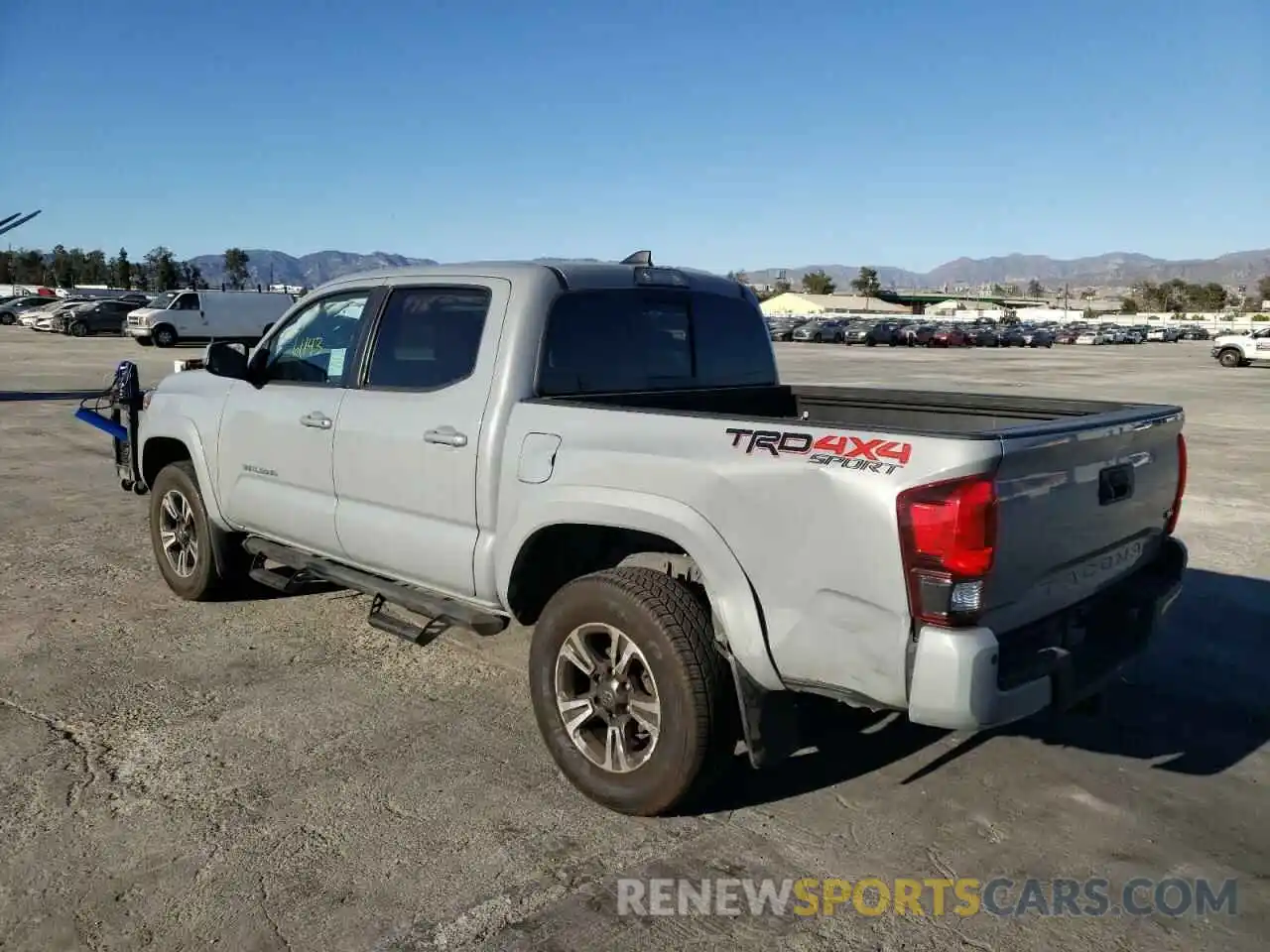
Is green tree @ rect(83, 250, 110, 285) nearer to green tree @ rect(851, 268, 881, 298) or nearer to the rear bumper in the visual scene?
green tree @ rect(851, 268, 881, 298)

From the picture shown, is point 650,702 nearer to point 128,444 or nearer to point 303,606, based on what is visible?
point 303,606

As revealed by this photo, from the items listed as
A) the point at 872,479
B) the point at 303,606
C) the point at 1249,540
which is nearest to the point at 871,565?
the point at 872,479

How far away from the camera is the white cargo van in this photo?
1479 inches

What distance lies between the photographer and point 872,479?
2895mm

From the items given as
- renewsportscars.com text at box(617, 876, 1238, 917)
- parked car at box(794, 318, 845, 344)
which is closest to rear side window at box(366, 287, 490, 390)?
renewsportscars.com text at box(617, 876, 1238, 917)

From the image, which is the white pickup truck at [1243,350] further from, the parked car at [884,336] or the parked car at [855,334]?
the parked car at [855,334]

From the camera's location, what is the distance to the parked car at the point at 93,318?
43.5m

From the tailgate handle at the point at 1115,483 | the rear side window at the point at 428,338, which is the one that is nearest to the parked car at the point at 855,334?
the rear side window at the point at 428,338

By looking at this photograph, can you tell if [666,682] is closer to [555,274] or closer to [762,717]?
[762,717]

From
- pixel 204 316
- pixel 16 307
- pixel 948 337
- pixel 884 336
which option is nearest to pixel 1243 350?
pixel 948 337

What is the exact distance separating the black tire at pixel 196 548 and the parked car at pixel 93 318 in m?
42.1

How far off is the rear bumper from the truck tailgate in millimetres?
78

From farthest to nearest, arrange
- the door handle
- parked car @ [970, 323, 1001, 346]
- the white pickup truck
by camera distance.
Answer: parked car @ [970, 323, 1001, 346], the white pickup truck, the door handle

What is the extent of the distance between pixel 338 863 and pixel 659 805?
1.04 metres
